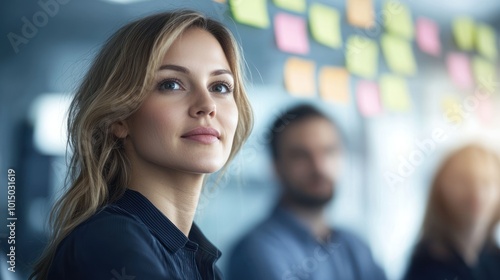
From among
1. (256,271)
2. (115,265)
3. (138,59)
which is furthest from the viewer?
(256,271)

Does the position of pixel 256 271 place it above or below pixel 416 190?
below

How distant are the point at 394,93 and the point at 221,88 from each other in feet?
3.76

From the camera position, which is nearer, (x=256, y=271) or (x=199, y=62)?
(x=199, y=62)

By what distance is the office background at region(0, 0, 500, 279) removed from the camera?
5.92 feet

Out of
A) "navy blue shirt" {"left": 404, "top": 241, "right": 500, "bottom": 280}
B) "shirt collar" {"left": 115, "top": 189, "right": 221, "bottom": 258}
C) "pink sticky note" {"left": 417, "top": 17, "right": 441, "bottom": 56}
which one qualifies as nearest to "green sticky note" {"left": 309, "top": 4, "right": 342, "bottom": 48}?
"pink sticky note" {"left": 417, "top": 17, "right": 441, "bottom": 56}

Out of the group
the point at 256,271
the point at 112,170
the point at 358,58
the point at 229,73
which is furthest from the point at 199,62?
the point at 358,58

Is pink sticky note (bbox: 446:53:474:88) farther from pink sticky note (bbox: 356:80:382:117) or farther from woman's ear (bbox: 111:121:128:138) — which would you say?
woman's ear (bbox: 111:121:128:138)

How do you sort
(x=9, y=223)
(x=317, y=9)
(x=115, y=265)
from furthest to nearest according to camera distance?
1. (x=317, y=9)
2. (x=9, y=223)
3. (x=115, y=265)

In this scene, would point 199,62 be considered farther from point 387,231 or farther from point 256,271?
point 387,231

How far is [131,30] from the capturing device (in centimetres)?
143

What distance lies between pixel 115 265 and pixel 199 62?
537 mm

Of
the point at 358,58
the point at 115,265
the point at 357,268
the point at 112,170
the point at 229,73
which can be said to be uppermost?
the point at 358,58

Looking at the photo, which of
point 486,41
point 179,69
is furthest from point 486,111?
point 179,69

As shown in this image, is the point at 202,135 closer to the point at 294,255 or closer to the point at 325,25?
the point at 294,255
